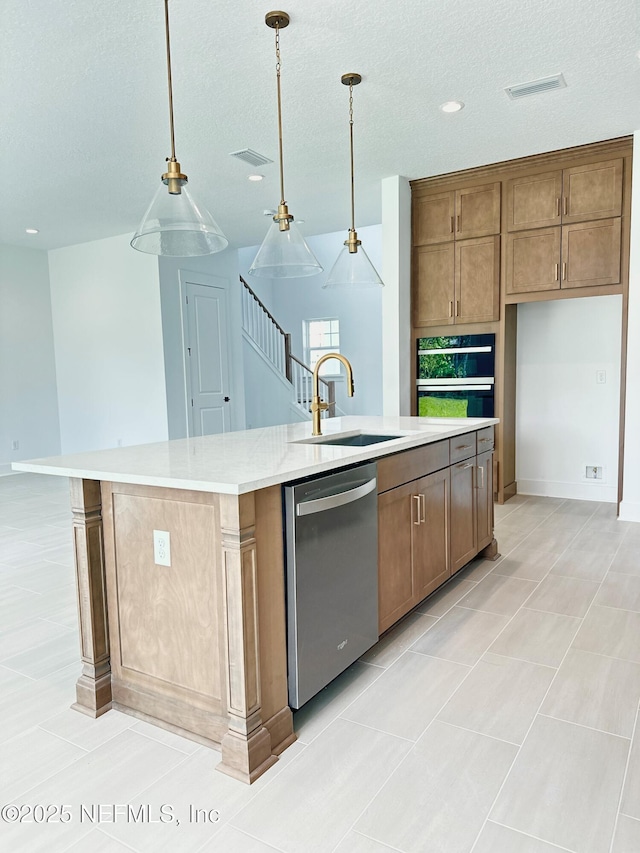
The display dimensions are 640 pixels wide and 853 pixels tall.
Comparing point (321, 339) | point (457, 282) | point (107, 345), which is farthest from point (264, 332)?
point (457, 282)

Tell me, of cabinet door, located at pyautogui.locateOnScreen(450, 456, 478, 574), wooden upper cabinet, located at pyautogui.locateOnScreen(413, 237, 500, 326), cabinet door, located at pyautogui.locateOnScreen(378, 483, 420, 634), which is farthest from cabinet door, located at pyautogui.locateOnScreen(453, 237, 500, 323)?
cabinet door, located at pyautogui.locateOnScreen(378, 483, 420, 634)

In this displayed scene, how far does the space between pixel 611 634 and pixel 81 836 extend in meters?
2.24

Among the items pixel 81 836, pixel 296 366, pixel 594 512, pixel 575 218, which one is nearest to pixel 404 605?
pixel 81 836

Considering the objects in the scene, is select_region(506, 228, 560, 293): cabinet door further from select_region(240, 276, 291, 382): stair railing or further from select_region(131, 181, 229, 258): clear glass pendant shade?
select_region(240, 276, 291, 382): stair railing

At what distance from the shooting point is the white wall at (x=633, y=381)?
4.30 meters

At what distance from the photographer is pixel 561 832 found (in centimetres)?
148

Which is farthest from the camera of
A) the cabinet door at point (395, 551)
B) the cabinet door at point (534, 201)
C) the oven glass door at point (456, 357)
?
the oven glass door at point (456, 357)

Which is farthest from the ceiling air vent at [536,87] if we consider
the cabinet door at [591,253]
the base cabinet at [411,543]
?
the base cabinet at [411,543]

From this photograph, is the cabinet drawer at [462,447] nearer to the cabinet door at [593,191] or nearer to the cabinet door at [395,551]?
the cabinet door at [395,551]

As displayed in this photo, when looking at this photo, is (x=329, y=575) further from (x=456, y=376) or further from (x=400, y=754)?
(x=456, y=376)

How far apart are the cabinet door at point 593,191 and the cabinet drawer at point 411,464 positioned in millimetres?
2740

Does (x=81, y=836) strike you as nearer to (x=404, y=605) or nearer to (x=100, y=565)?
(x=100, y=565)

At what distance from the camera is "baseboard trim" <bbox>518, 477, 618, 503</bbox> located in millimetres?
5152

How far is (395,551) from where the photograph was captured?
251 centimetres
